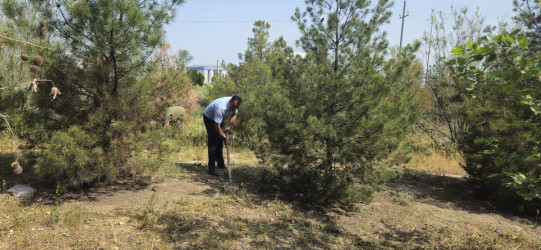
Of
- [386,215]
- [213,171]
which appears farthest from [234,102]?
[386,215]

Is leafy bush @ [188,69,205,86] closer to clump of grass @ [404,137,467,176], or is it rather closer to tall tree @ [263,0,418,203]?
tall tree @ [263,0,418,203]

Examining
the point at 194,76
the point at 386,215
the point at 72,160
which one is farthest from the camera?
the point at 194,76

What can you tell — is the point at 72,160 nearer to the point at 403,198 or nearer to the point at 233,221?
the point at 233,221

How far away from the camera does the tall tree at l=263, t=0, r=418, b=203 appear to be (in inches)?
161

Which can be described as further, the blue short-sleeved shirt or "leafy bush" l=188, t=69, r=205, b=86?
"leafy bush" l=188, t=69, r=205, b=86

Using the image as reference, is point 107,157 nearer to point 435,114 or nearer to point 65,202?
point 65,202

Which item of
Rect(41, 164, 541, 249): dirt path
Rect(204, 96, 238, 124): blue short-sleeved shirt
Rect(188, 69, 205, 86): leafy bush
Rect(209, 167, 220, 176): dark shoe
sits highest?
Rect(188, 69, 205, 86): leafy bush

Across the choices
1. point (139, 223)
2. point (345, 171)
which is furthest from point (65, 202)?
point (345, 171)

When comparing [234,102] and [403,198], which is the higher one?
[234,102]

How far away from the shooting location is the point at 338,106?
4.38 metres

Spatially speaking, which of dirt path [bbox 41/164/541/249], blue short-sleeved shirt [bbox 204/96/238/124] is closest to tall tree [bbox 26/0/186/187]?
dirt path [bbox 41/164/541/249]

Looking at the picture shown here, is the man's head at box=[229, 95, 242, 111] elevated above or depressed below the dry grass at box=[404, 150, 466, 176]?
above

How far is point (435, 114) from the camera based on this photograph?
8.84 meters

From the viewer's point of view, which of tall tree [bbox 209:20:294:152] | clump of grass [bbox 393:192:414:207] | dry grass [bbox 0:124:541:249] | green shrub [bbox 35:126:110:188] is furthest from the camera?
tall tree [bbox 209:20:294:152]
